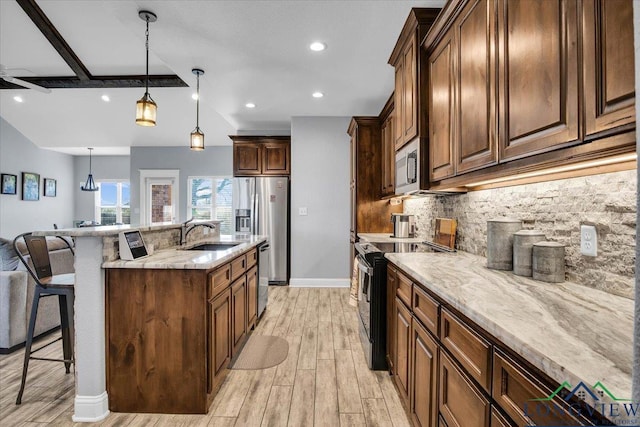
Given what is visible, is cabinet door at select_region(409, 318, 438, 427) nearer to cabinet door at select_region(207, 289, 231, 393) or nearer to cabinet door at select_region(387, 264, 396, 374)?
cabinet door at select_region(387, 264, 396, 374)

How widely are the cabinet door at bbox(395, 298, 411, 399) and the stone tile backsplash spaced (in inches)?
31.8

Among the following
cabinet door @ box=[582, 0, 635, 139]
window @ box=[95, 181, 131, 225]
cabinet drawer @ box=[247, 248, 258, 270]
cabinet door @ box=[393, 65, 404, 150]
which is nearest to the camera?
cabinet door @ box=[582, 0, 635, 139]

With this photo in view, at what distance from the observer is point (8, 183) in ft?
23.9

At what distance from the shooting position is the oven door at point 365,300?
2.53 meters

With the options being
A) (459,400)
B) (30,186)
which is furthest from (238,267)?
(30,186)

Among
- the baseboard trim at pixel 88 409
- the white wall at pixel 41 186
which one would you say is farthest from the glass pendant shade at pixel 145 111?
the white wall at pixel 41 186

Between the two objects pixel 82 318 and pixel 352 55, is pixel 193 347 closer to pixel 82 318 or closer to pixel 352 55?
pixel 82 318

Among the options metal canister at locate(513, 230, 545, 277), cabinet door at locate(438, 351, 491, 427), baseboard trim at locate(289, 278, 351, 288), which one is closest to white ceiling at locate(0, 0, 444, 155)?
metal canister at locate(513, 230, 545, 277)

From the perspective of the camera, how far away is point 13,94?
6223mm

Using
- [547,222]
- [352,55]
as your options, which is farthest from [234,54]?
[547,222]

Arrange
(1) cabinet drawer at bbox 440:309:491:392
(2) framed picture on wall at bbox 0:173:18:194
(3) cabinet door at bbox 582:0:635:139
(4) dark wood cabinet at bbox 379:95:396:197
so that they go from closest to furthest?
(3) cabinet door at bbox 582:0:635:139
(1) cabinet drawer at bbox 440:309:491:392
(4) dark wood cabinet at bbox 379:95:396:197
(2) framed picture on wall at bbox 0:173:18:194

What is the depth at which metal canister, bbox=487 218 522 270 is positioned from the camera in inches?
65.1

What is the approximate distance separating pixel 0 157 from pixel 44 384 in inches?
288

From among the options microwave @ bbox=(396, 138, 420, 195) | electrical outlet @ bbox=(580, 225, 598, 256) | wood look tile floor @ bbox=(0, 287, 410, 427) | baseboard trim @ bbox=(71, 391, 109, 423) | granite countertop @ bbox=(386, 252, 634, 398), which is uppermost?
microwave @ bbox=(396, 138, 420, 195)
